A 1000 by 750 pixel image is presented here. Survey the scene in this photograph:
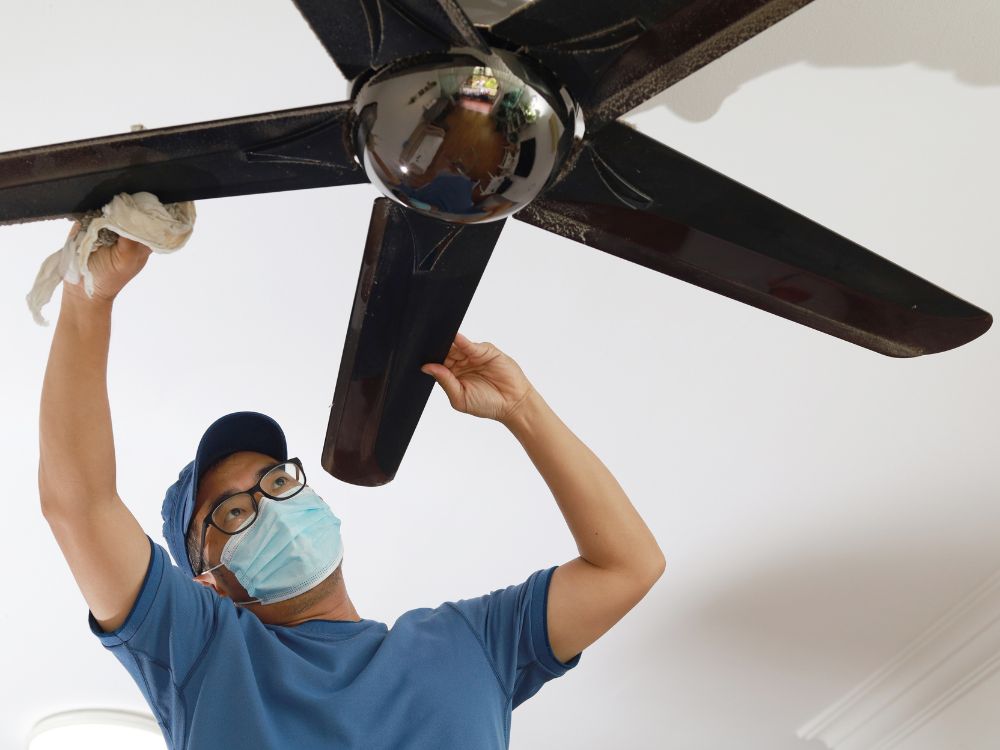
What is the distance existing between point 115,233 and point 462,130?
363 millimetres

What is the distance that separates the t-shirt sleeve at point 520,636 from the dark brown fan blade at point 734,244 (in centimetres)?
48

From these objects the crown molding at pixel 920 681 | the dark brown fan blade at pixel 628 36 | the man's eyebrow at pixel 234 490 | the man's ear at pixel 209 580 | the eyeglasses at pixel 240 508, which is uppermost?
the man's eyebrow at pixel 234 490

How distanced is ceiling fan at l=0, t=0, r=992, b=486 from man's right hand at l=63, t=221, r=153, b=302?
0.15ft

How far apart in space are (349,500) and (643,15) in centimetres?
130

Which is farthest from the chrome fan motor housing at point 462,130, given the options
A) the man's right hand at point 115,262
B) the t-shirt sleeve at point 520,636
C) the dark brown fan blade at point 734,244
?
the t-shirt sleeve at point 520,636

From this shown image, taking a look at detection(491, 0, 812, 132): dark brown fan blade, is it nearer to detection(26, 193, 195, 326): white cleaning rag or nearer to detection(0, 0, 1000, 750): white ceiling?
detection(0, 0, 1000, 750): white ceiling

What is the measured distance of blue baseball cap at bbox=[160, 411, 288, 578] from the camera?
1572mm

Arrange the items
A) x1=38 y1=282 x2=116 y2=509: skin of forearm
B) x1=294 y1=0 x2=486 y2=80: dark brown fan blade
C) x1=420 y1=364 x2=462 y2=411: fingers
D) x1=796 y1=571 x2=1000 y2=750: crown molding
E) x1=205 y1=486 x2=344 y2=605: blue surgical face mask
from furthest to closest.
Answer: x1=796 y1=571 x2=1000 y2=750: crown molding
x1=205 y1=486 x2=344 y2=605: blue surgical face mask
x1=420 y1=364 x2=462 y2=411: fingers
x1=38 y1=282 x2=116 y2=509: skin of forearm
x1=294 y1=0 x2=486 y2=80: dark brown fan blade

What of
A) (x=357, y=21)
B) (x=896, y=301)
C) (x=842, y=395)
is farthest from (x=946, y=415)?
(x=357, y=21)

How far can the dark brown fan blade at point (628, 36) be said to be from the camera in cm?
89

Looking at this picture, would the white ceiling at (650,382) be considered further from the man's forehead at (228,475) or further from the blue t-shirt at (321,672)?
the blue t-shirt at (321,672)

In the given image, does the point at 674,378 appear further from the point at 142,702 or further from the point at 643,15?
the point at 142,702

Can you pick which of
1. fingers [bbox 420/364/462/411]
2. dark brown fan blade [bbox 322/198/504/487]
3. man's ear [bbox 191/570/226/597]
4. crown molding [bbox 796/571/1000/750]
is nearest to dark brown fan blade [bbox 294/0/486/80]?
dark brown fan blade [bbox 322/198/504/487]

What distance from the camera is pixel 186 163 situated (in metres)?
1.00
